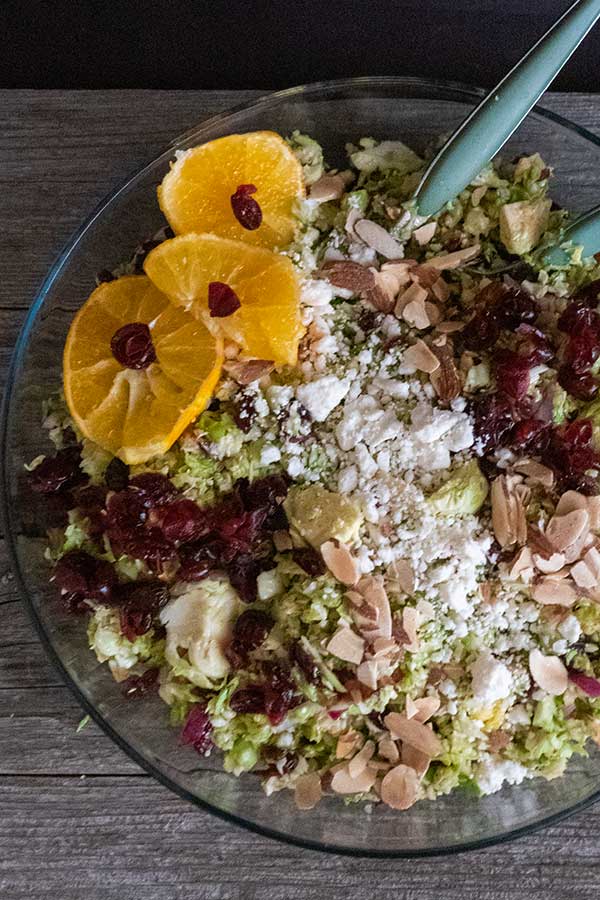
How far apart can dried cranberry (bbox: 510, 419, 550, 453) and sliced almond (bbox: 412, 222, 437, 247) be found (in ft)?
1.22

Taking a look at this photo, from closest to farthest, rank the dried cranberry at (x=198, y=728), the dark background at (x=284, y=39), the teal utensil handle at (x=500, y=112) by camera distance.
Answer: the teal utensil handle at (x=500, y=112)
the dried cranberry at (x=198, y=728)
the dark background at (x=284, y=39)

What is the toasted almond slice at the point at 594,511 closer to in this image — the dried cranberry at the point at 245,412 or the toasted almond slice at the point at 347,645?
the toasted almond slice at the point at 347,645

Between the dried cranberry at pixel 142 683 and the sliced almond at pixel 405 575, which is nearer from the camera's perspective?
the sliced almond at pixel 405 575

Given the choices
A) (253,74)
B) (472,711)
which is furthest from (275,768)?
(253,74)

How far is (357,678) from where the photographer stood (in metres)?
1.44

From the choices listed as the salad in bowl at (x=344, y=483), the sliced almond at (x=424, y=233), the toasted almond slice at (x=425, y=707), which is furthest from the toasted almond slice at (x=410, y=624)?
the sliced almond at (x=424, y=233)

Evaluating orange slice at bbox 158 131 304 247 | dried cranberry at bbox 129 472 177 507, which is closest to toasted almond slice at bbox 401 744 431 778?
dried cranberry at bbox 129 472 177 507

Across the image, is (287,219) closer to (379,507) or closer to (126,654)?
(379,507)

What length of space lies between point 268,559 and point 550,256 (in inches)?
28.5

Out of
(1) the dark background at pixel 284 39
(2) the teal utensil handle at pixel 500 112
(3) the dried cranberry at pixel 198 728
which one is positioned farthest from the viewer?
(1) the dark background at pixel 284 39

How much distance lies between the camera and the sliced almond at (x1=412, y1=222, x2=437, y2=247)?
1.51 meters

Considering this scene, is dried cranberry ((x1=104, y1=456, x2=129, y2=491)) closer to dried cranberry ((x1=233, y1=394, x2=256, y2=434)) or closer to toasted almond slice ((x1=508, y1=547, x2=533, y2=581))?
dried cranberry ((x1=233, y1=394, x2=256, y2=434))

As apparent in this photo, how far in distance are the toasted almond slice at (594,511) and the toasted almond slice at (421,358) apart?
34 centimetres

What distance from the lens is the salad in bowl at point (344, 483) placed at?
1.42m
